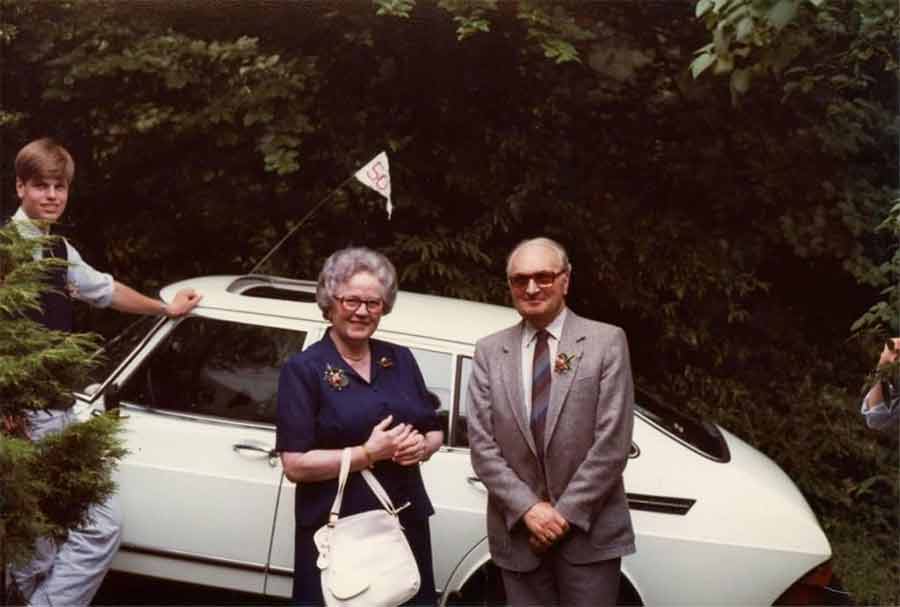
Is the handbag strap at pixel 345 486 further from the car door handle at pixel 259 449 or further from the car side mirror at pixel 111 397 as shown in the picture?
the car side mirror at pixel 111 397

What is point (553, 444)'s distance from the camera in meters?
3.69

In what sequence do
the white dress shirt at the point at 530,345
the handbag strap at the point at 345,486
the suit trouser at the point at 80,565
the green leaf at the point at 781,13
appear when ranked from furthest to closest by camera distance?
1. the suit trouser at the point at 80,565
2. the white dress shirt at the point at 530,345
3. the handbag strap at the point at 345,486
4. the green leaf at the point at 781,13

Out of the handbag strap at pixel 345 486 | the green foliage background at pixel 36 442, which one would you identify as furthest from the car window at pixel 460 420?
the green foliage background at pixel 36 442

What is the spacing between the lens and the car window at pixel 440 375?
4.66 m

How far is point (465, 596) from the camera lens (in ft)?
15.1

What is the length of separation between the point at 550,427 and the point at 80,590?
2.20 metres

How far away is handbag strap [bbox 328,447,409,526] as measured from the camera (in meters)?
3.40

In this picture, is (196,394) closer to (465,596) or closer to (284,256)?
(465,596)

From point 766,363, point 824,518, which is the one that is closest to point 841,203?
point 766,363

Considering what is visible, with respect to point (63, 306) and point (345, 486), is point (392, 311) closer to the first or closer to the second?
point (63, 306)

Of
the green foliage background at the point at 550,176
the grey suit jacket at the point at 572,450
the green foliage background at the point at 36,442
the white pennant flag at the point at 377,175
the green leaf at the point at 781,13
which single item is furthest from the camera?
the green foliage background at the point at 550,176

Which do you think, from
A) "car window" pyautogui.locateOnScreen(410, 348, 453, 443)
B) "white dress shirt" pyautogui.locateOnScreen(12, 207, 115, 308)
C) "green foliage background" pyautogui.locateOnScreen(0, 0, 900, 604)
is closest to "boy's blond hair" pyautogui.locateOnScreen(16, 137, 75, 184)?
"white dress shirt" pyautogui.locateOnScreen(12, 207, 115, 308)

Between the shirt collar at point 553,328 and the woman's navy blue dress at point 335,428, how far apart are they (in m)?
0.48

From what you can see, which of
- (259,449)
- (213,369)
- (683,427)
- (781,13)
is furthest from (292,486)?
(781,13)
